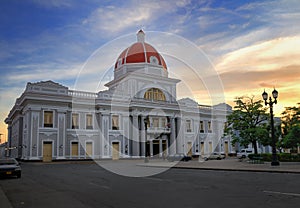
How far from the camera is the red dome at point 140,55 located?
64.8m

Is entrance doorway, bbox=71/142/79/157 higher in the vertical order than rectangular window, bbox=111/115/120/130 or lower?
lower

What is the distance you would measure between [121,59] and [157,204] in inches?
2303

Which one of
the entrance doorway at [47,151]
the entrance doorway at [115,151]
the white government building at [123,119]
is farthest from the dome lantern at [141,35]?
the entrance doorway at [47,151]

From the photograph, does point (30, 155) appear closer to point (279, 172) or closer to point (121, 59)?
point (121, 59)

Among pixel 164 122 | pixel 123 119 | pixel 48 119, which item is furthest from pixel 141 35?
pixel 48 119

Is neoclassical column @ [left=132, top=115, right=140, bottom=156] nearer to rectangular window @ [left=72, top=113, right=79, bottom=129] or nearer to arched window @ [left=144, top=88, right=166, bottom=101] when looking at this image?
arched window @ [left=144, top=88, right=166, bottom=101]

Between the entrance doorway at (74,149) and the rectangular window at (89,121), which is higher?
the rectangular window at (89,121)

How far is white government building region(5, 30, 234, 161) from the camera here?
48.6 meters

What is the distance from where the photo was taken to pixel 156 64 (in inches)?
2591

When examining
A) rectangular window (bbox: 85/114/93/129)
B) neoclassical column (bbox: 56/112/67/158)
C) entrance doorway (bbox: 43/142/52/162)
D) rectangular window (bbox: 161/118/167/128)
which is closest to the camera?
entrance doorway (bbox: 43/142/52/162)

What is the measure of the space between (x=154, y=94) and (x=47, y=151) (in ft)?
82.7

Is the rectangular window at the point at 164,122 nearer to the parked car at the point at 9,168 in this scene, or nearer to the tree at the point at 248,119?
the tree at the point at 248,119

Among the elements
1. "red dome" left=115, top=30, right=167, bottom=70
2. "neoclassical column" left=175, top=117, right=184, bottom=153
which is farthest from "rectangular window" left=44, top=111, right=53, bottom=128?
"neoclassical column" left=175, top=117, right=184, bottom=153

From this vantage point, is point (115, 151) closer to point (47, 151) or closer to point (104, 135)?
point (104, 135)
